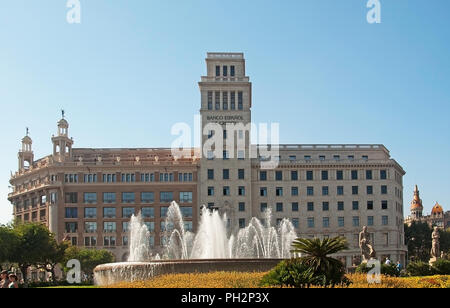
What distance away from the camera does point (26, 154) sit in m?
106

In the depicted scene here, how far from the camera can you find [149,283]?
28500 mm

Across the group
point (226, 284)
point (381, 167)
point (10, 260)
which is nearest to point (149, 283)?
point (226, 284)

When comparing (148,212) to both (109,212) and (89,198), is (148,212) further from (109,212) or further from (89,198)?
(89,198)

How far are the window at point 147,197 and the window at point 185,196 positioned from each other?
4.07 metres

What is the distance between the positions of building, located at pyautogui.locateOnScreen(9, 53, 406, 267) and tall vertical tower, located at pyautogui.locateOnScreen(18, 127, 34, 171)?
31.3ft

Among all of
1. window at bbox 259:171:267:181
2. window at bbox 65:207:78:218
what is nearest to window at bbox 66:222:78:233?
window at bbox 65:207:78:218

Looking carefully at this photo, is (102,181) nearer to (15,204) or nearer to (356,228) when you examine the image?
(15,204)

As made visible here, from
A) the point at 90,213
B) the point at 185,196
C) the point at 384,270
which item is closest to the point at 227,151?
the point at 185,196

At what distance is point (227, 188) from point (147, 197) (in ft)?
37.4

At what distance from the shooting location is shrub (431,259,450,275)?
1562 inches

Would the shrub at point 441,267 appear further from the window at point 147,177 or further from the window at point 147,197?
the window at point 147,177

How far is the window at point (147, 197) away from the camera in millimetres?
94688

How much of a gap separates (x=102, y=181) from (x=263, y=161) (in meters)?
23.2
